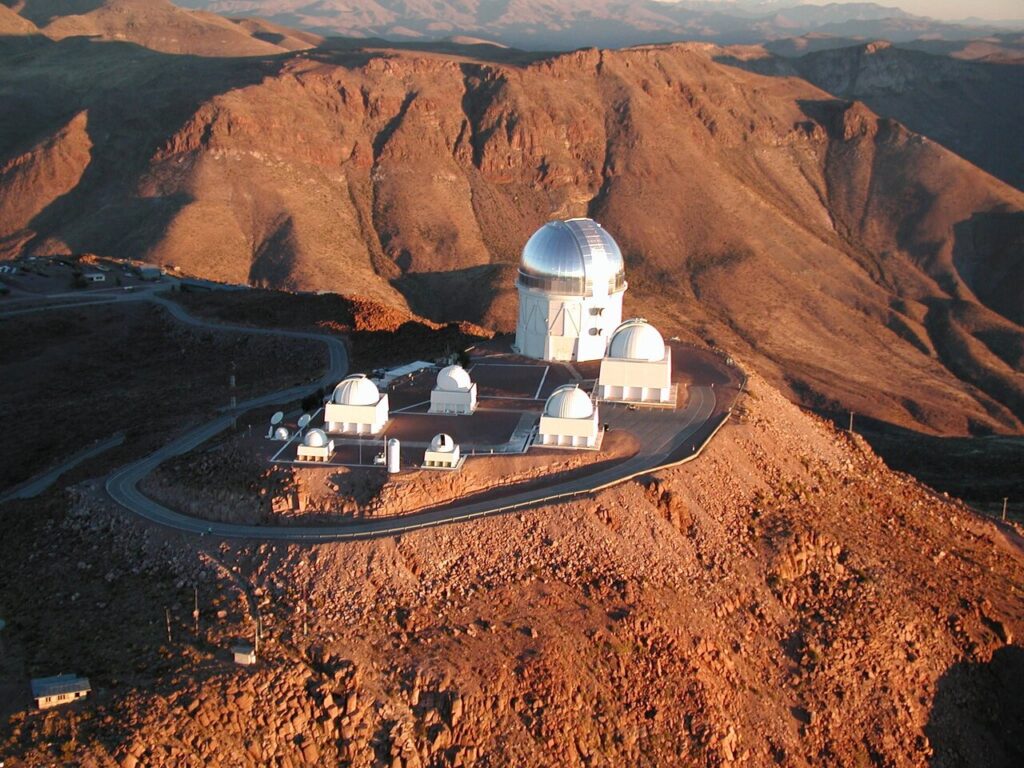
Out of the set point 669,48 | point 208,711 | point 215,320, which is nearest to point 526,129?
point 669,48

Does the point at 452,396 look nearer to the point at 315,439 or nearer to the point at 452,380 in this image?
the point at 452,380

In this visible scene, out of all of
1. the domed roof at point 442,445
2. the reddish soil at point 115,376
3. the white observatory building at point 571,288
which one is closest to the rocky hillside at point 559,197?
the reddish soil at point 115,376

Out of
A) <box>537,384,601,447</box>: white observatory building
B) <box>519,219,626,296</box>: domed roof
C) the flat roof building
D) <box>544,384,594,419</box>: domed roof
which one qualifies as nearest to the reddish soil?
<box>519,219,626,296</box>: domed roof

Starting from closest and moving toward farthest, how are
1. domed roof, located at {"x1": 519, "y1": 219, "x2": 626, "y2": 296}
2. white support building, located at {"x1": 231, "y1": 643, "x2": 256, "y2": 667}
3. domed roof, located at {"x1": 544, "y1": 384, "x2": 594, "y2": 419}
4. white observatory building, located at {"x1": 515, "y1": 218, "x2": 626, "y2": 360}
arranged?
1. white support building, located at {"x1": 231, "y1": 643, "x2": 256, "y2": 667}
2. domed roof, located at {"x1": 544, "y1": 384, "x2": 594, "y2": 419}
3. domed roof, located at {"x1": 519, "y1": 219, "x2": 626, "y2": 296}
4. white observatory building, located at {"x1": 515, "y1": 218, "x2": 626, "y2": 360}

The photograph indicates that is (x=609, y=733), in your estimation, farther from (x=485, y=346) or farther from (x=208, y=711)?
(x=485, y=346)

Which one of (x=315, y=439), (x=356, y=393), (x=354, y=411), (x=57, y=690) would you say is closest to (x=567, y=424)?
(x=354, y=411)

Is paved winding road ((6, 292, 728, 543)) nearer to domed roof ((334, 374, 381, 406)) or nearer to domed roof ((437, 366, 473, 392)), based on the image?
domed roof ((437, 366, 473, 392))

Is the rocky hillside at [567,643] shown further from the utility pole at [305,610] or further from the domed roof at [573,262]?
the domed roof at [573,262]
